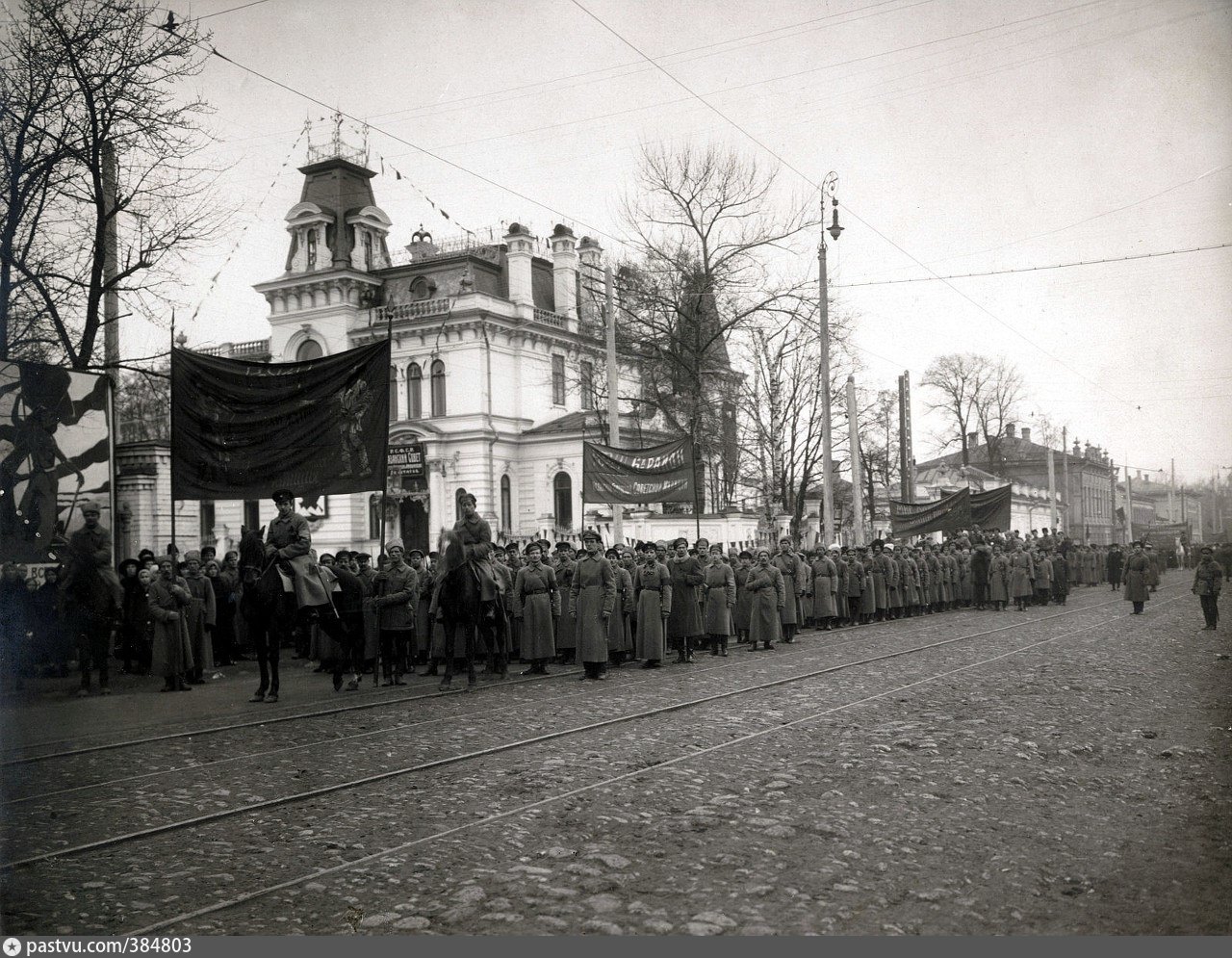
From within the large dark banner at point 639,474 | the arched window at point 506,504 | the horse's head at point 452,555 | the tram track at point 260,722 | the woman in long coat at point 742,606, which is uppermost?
the arched window at point 506,504

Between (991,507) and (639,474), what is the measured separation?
15.6 m

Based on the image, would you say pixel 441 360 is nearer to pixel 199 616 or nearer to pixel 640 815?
pixel 199 616

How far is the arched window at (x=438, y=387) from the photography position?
46.6m

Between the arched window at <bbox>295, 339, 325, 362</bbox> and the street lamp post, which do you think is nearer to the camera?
the street lamp post

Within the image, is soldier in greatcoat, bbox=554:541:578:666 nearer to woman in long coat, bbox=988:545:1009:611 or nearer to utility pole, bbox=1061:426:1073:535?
woman in long coat, bbox=988:545:1009:611

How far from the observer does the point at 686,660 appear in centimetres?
1599

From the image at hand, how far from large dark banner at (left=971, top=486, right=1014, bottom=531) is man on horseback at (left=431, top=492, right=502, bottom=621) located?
20.6 metres

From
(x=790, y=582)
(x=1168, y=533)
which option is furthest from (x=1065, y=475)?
(x=790, y=582)

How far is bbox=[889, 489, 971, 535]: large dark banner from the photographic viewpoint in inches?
1146

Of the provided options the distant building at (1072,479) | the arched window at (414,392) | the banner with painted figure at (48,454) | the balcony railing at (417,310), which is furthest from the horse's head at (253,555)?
the distant building at (1072,479)

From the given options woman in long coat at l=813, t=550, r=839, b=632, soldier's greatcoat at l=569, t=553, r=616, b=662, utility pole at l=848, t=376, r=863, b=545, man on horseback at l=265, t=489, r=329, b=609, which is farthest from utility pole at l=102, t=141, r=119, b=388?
utility pole at l=848, t=376, r=863, b=545

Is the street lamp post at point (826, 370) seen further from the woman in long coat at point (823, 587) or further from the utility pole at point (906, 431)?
the utility pole at point (906, 431)

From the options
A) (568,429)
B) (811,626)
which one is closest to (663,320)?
(811,626)

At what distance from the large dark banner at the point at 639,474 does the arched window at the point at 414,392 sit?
2961 cm
